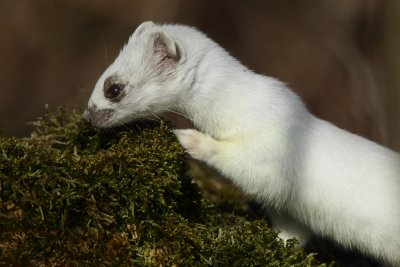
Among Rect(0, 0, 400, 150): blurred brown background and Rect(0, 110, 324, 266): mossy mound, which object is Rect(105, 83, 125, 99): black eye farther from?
Rect(0, 0, 400, 150): blurred brown background

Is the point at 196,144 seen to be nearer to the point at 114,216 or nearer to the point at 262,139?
the point at 262,139

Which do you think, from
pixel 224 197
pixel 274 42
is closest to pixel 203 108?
pixel 224 197

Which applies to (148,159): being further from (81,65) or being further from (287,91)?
(81,65)

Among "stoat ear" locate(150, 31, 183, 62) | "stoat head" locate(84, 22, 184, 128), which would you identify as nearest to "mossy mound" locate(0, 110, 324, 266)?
"stoat head" locate(84, 22, 184, 128)

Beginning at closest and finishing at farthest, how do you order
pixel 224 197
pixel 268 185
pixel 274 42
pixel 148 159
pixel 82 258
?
1. pixel 82 258
2. pixel 148 159
3. pixel 268 185
4. pixel 224 197
5. pixel 274 42

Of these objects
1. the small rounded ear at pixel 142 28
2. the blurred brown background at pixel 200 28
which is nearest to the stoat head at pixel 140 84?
the small rounded ear at pixel 142 28

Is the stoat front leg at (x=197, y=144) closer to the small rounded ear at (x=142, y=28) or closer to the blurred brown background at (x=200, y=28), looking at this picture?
the small rounded ear at (x=142, y=28)

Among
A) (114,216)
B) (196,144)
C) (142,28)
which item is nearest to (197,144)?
(196,144)
